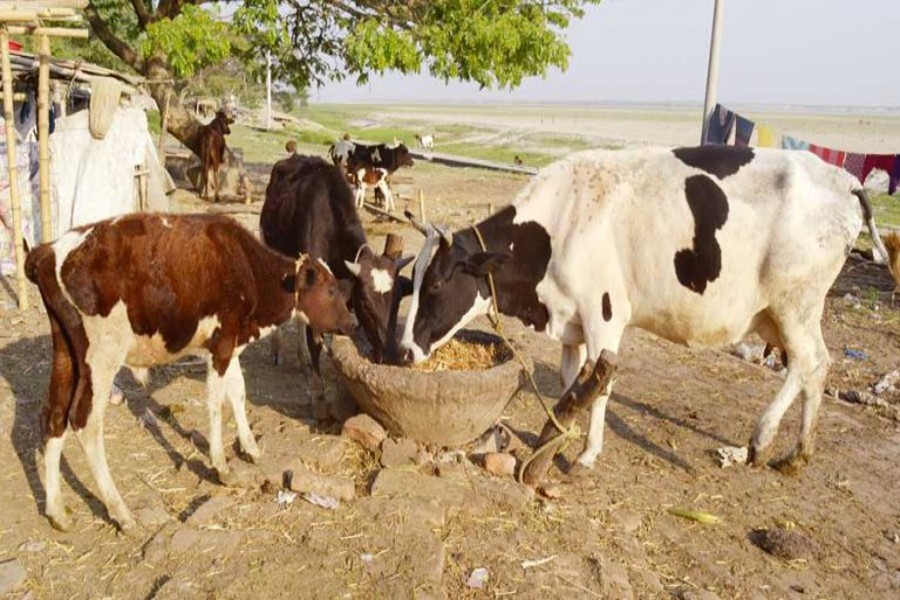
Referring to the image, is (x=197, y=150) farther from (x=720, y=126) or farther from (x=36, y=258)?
(x=36, y=258)

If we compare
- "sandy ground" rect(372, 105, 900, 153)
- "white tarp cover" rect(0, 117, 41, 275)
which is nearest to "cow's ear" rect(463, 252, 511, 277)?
"white tarp cover" rect(0, 117, 41, 275)

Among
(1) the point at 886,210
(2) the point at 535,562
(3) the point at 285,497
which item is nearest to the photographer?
(2) the point at 535,562

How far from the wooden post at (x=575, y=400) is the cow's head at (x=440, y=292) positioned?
1013 mm

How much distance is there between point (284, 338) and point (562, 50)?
767 cm

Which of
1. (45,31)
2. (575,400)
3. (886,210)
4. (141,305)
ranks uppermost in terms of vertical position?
(45,31)

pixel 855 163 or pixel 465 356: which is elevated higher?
pixel 855 163

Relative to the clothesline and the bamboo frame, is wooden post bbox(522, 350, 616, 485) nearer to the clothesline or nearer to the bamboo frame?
the bamboo frame

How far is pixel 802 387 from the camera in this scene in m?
5.65

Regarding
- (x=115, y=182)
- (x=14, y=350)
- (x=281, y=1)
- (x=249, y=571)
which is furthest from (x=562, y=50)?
(x=249, y=571)

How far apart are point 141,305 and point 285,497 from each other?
144 centimetres

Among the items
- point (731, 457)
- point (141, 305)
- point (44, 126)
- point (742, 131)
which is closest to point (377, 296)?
point (141, 305)

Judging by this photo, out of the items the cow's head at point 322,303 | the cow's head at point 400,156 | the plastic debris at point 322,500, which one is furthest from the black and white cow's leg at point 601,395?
the cow's head at point 400,156

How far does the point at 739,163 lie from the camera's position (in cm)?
552

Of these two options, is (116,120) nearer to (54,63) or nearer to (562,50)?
(54,63)
